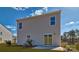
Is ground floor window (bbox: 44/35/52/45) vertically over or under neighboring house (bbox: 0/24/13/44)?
under

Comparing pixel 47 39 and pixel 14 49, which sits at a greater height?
pixel 47 39

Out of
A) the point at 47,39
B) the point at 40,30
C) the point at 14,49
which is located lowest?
the point at 14,49

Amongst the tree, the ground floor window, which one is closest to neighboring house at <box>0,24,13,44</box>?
the ground floor window

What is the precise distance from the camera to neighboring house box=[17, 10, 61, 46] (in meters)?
5.04

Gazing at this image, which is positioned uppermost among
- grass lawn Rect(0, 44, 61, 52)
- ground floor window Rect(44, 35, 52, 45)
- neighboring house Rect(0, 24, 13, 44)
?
neighboring house Rect(0, 24, 13, 44)

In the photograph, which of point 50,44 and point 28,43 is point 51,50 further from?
point 28,43

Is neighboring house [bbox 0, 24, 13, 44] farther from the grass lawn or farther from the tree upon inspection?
the tree

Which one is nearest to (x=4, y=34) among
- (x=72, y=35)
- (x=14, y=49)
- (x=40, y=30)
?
(x=14, y=49)

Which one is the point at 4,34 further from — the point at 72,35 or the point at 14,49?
the point at 72,35

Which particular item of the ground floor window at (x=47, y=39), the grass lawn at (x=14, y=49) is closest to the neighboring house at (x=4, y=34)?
the grass lawn at (x=14, y=49)

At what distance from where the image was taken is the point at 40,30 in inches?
201

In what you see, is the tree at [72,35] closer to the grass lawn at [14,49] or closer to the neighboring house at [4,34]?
the grass lawn at [14,49]

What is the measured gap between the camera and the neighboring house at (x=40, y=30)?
5.04 metres
